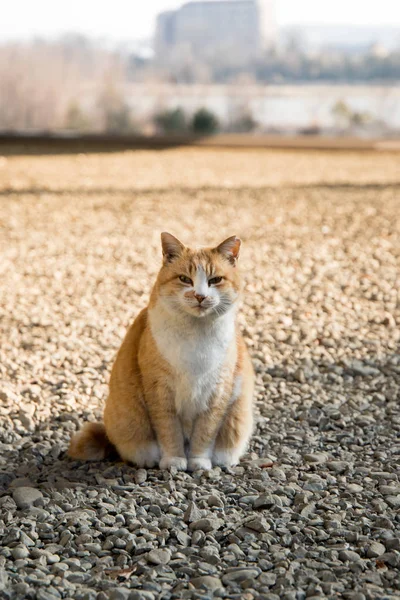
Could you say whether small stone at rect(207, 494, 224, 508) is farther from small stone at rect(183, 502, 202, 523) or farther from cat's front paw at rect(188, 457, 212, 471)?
cat's front paw at rect(188, 457, 212, 471)

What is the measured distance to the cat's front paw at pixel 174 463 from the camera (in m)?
2.84

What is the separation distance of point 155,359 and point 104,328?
1860 millimetres

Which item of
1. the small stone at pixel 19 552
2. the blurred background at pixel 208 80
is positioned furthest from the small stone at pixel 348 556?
the blurred background at pixel 208 80

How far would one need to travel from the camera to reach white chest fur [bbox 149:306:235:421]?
278cm

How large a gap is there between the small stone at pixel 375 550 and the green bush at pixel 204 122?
39.8 feet

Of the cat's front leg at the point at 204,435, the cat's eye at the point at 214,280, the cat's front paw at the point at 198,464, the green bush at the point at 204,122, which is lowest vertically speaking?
the cat's front paw at the point at 198,464

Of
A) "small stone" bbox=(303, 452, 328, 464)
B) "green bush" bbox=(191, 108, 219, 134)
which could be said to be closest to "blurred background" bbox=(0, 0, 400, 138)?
"green bush" bbox=(191, 108, 219, 134)

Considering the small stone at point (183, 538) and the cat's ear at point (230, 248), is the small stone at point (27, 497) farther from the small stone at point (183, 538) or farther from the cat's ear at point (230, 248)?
the cat's ear at point (230, 248)

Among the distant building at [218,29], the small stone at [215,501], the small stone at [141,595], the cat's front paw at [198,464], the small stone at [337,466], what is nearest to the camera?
the small stone at [141,595]

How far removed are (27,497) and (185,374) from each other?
68 centimetres

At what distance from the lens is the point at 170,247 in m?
2.84

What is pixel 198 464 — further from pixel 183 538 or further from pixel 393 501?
pixel 393 501

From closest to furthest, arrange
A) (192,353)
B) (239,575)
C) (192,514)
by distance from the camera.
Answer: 1. (239,575)
2. (192,514)
3. (192,353)

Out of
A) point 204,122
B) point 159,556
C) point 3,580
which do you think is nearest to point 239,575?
point 159,556
